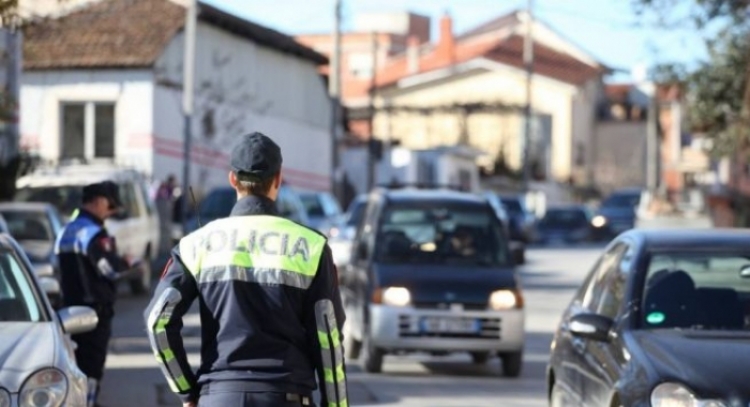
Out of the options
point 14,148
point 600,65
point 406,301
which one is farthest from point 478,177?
point 406,301

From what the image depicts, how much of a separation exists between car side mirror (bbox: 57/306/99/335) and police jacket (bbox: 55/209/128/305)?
7.88ft

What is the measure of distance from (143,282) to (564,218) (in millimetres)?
32735

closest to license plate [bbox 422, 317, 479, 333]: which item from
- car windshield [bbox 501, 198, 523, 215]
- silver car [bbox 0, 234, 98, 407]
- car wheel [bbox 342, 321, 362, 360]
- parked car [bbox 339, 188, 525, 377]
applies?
parked car [bbox 339, 188, 525, 377]

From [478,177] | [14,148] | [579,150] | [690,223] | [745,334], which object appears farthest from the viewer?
[579,150]

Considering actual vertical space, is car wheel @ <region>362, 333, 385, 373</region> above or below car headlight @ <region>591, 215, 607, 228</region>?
above

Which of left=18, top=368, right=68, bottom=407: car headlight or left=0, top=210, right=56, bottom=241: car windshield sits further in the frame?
left=0, top=210, right=56, bottom=241: car windshield

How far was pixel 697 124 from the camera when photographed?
114 ft

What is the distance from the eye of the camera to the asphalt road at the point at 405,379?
14438 millimetres

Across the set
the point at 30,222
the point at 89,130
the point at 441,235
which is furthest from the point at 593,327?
the point at 89,130

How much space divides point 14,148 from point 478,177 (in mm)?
43497

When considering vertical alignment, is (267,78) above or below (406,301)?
above

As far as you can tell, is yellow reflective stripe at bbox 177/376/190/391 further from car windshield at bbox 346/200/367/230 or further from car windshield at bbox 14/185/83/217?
car windshield at bbox 346/200/367/230

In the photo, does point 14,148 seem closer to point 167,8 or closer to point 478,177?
point 167,8

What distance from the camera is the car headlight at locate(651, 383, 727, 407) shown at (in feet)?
26.7
